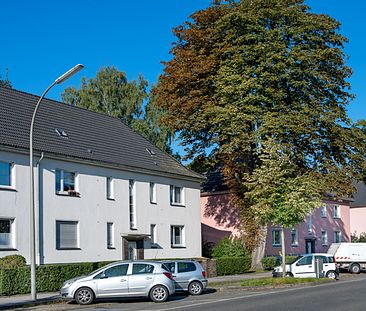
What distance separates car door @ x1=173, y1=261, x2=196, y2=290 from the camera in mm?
26300

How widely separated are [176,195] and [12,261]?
53.5 feet

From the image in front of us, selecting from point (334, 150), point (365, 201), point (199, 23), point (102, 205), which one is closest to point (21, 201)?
point (102, 205)

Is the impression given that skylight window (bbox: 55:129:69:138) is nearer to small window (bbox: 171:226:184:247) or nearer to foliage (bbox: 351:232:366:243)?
small window (bbox: 171:226:184:247)

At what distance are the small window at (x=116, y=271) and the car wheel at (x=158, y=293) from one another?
1.25 metres

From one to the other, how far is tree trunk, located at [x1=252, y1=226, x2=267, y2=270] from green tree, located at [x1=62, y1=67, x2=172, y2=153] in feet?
70.6

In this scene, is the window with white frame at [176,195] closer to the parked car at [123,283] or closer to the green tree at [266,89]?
the green tree at [266,89]

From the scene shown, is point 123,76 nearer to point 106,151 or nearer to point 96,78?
point 96,78

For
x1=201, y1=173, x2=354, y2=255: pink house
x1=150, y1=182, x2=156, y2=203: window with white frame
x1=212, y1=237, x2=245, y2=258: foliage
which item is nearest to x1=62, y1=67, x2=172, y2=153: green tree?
x1=201, y1=173, x2=354, y2=255: pink house

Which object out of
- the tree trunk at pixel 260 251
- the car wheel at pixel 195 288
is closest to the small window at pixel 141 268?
the car wheel at pixel 195 288

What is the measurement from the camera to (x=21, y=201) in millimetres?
30781

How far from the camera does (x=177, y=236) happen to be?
42281mm

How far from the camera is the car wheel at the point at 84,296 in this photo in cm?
2330

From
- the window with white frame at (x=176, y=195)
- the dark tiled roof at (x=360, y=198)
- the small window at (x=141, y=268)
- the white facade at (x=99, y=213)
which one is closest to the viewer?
the small window at (x=141, y=268)

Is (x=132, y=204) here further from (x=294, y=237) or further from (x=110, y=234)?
(x=294, y=237)
